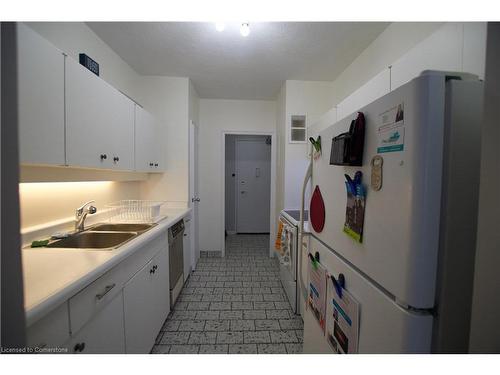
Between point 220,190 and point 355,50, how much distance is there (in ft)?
8.46

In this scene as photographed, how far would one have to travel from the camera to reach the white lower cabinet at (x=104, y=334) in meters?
0.88

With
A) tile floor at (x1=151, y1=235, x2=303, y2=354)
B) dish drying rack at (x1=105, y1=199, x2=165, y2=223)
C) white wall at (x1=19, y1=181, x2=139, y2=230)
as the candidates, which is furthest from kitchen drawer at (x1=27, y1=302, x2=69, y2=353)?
dish drying rack at (x1=105, y1=199, x2=165, y2=223)

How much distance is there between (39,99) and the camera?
1.02 m

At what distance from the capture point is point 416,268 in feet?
1.89

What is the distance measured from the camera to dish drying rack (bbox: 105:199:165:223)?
196 cm

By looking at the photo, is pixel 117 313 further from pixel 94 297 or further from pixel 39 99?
pixel 39 99

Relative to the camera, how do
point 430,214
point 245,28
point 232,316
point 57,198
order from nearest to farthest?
1. point 430,214
2. point 57,198
3. point 245,28
4. point 232,316

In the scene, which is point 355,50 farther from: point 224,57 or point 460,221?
point 460,221

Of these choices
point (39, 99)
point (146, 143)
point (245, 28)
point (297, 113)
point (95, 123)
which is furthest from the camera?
point (297, 113)

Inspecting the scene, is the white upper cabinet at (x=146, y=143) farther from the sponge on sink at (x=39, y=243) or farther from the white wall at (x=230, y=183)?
the white wall at (x=230, y=183)

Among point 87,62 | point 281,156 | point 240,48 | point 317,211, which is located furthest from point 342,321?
point 281,156

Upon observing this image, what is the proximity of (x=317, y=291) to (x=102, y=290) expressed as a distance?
3.54 ft

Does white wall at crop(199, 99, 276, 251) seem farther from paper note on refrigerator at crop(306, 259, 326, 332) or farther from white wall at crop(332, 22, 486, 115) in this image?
paper note on refrigerator at crop(306, 259, 326, 332)

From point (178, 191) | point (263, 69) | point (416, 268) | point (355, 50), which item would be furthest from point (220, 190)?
point (416, 268)
